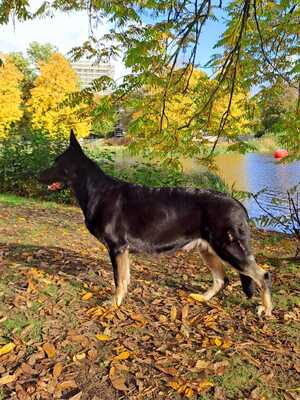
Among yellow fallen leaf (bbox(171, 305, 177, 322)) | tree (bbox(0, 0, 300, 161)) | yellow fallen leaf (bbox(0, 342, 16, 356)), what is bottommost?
yellow fallen leaf (bbox(171, 305, 177, 322))

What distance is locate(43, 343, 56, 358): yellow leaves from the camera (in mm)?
3371

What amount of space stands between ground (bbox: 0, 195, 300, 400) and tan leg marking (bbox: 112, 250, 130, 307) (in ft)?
0.52

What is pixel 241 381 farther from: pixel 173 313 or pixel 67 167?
pixel 67 167

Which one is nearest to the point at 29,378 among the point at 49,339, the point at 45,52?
the point at 49,339

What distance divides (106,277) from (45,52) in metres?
62.7

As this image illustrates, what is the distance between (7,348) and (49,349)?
14.2 inches

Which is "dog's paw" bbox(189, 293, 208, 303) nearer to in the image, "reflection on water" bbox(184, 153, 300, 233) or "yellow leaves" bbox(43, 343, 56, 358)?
"yellow leaves" bbox(43, 343, 56, 358)

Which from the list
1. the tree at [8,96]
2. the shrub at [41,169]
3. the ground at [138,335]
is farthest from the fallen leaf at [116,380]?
the tree at [8,96]

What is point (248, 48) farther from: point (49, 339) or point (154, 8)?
point (49, 339)

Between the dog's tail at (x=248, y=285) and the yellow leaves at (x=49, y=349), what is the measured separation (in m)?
2.17

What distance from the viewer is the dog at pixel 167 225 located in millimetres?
4227

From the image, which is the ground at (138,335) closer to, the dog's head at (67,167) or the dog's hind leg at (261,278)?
the dog's hind leg at (261,278)

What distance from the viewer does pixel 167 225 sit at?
4383 mm

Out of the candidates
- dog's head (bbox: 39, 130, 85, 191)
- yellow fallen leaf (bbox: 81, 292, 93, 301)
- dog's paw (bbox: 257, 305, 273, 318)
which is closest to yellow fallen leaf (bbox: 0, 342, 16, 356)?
yellow fallen leaf (bbox: 81, 292, 93, 301)
